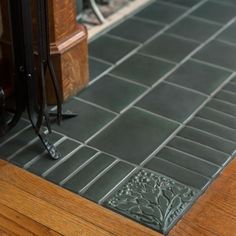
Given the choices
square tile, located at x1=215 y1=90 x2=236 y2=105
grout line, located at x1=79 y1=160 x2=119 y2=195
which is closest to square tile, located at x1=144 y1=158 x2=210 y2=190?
grout line, located at x1=79 y1=160 x2=119 y2=195

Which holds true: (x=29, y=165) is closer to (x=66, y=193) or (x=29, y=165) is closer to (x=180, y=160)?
(x=66, y=193)

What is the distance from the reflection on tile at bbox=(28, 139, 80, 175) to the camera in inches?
75.0

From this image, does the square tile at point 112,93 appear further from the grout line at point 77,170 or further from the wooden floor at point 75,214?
the wooden floor at point 75,214

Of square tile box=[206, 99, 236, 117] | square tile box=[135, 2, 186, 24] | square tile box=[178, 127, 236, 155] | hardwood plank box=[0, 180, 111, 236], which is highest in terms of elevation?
hardwood plank box=[0, 180, 111, 236]

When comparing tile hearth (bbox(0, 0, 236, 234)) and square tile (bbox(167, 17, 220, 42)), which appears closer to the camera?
tile hearth (bbox(0, 0, 236, 234))

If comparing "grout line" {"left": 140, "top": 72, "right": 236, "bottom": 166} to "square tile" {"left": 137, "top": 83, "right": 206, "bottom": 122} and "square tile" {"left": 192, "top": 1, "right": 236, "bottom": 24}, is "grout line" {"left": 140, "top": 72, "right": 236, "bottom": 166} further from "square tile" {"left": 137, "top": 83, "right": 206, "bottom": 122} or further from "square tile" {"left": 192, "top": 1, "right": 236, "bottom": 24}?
"square tile" {"left": 192, "top": 1, "right": 236, "bottom": 24}

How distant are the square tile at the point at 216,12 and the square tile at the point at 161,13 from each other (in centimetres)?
10

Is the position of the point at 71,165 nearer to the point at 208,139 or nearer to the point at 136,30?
the point at 208,139

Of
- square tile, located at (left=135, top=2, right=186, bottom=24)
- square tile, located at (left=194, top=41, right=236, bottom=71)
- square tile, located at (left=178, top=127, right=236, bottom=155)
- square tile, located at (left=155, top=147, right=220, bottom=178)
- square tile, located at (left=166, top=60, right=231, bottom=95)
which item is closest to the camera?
square tile, located at (left=155, top=147, right=220, bottom=178)

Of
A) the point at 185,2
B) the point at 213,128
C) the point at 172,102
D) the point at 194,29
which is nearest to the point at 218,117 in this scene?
the point at 213,128

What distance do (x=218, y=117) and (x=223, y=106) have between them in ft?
0.26

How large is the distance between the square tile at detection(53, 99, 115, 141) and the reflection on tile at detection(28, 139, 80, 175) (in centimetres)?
5

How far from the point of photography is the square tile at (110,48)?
2.56 metres

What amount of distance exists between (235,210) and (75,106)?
2.53 feet
